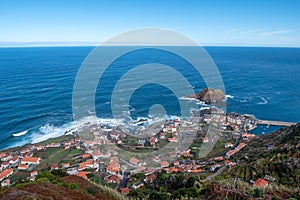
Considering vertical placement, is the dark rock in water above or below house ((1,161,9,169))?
above

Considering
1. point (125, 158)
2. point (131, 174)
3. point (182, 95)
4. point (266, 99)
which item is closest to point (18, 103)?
point (125, 158)

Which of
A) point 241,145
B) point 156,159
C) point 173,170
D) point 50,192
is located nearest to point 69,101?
point 156,159

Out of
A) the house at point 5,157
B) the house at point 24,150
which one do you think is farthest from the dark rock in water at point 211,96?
the house at point 5,157

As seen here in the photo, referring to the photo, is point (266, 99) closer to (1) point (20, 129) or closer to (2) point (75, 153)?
(2) point (75, 153)

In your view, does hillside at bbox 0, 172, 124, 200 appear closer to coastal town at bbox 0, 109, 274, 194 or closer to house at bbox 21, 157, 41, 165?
coastal town at bbox 0, 109, 274, 194

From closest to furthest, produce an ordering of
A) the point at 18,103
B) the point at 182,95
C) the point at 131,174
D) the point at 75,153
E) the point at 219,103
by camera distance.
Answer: the point at 131,174 < the point at 75,153 < the point at 18,103 < the point at 219,103 < the point at 182,95

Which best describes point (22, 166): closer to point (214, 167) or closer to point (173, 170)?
point (173, 170)

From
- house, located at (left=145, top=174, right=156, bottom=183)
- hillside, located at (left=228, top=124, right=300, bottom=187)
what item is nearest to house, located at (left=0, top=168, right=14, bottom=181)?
house, located at (left=145, top=174, right=156, bottom=183)
